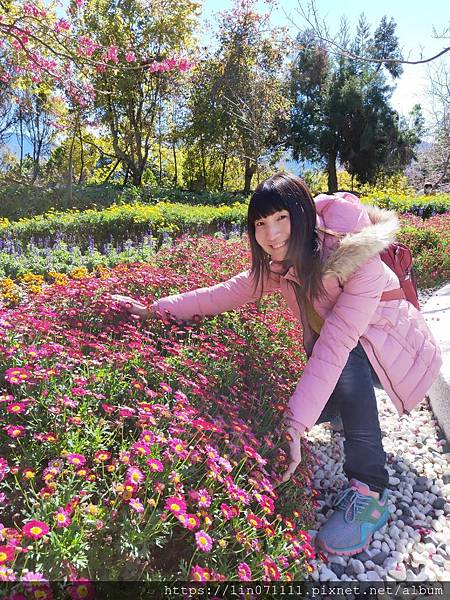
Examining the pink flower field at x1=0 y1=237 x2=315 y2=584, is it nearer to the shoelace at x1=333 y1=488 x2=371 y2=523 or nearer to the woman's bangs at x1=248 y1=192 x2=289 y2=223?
the shoelace at x1=333 y1=488 x2=371 y2=523

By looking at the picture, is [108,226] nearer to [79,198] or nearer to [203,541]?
[203,541]

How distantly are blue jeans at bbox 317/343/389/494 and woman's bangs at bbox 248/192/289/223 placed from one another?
740 mm

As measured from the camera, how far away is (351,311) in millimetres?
2115

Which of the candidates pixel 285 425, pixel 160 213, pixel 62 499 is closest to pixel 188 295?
pixel 285 425

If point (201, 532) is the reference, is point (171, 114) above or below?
above

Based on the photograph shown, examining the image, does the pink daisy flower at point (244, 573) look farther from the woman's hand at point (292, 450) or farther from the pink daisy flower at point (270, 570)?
the woman's hand at point (292, 450)

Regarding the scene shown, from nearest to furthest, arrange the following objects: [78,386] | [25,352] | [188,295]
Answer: [78,386] → [25,352] → [188,295]

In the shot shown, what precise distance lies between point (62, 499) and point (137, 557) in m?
0.23

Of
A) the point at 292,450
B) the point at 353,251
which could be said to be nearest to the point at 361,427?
the point at 292,450

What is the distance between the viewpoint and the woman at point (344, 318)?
204 centimetres

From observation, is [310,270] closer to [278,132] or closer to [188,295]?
[188,295]

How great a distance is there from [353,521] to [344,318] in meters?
0.82

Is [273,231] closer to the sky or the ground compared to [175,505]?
closer to the sky

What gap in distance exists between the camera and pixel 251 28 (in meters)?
19.5
